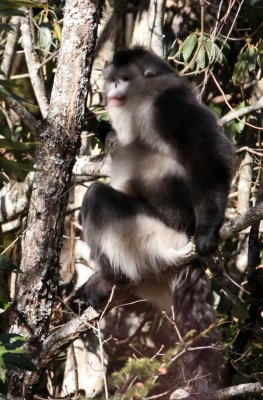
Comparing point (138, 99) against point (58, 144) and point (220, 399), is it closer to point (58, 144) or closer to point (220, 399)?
point (58, 144)

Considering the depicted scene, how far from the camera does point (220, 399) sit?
3191mm

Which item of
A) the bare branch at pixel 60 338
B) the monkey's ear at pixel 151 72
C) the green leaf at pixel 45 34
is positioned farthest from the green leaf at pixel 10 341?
the green leaf at pixel 45 34

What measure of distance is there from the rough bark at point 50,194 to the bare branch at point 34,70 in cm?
76

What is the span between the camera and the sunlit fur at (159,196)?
3691mm

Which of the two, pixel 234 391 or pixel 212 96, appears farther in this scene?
pixel 212 96

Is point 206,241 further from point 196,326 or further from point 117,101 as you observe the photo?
point 117,101

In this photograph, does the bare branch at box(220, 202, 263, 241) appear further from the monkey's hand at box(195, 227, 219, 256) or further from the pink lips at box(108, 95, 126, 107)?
the pink lips at box(108, 95, 126, 107)

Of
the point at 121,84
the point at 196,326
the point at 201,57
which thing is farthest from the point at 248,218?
the point at 201,57

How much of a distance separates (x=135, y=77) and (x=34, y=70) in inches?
24.4

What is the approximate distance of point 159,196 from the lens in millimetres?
3969

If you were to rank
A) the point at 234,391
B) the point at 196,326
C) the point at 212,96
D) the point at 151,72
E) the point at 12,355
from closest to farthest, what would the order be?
the point at 12,355 → the point at 234,391 → the point at 196,326 → the point at 151,72 → the point at 212,96

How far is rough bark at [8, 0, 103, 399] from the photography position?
336 cm

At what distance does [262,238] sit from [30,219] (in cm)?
266

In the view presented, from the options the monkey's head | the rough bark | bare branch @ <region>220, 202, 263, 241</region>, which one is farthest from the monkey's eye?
bare branch @ <region>220, 202, 263, 241</region>
